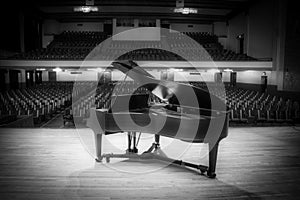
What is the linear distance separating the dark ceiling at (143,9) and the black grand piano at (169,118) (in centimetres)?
1265

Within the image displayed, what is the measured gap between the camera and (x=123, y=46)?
17.8 metres

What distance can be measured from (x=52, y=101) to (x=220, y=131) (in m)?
6.88

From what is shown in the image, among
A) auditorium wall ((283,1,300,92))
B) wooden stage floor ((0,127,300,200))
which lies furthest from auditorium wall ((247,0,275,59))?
wooden stage floor ((0,127,300,200))

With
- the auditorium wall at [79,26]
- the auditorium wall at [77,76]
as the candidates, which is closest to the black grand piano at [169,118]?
the auditorium wall at [77,76]

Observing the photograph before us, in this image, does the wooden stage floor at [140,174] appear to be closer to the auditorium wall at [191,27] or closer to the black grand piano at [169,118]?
the black grand piano at [169,118]

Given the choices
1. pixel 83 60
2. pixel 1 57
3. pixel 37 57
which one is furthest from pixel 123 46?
pixel 1 57

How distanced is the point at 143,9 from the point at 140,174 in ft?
52.8

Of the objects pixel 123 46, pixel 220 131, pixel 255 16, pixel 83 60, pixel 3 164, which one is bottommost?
pixel 3 164

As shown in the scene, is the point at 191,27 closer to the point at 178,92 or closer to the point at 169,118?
the point at 178,92

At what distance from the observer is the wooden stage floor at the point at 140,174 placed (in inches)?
104

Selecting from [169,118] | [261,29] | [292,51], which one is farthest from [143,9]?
[169,118]

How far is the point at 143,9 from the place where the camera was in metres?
17.6

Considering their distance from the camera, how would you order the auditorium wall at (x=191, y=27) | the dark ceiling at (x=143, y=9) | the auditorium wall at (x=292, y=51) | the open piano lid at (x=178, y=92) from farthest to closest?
the auditorium wall at (x=191, y=27)
the dark ceiling at (x=143, y=9)
the auditorium wall at (x=292, y=51)
the open piano lid at (x=178, y=92)

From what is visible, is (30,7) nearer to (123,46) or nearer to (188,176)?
(123,46)
